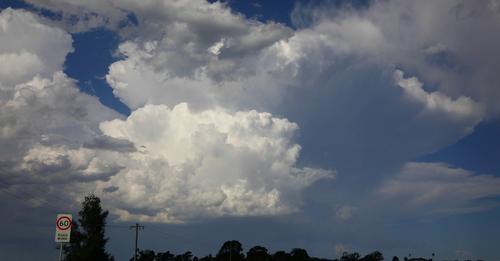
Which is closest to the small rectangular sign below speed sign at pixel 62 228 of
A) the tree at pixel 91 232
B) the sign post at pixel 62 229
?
the sign post at pixel 62 229

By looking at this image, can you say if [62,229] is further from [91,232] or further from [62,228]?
[91,232]

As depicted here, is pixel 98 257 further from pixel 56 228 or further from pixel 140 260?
pixel 140 260

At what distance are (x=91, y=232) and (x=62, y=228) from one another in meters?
71.3

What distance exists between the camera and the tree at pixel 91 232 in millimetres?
98919

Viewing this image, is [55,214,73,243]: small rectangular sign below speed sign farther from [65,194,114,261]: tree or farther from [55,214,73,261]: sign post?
[65,194,114,261]: tree

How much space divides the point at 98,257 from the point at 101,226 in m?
6.57

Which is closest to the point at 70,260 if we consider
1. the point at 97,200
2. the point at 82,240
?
the point at 82,240

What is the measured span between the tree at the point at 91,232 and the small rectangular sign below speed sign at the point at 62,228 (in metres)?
67.6

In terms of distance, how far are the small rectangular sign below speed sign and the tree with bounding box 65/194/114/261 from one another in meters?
67.6

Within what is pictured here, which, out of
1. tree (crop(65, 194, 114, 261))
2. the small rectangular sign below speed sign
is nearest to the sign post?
the small rectangular sign below speed sign

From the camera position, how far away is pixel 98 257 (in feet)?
323

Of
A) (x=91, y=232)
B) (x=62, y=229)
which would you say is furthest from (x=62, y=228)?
(x=91, y=232)

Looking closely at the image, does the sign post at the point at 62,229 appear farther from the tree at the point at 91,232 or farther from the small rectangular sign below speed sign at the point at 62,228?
the tree at the point at 91,232

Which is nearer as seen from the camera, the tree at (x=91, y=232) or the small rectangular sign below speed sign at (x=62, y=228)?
the small rectangular sign below speed sign at (x=62, y=228)
